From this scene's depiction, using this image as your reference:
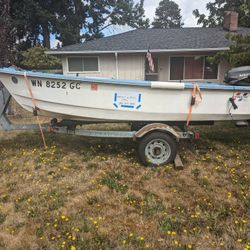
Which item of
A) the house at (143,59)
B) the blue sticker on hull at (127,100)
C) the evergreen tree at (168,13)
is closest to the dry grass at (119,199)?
the blue sticker on hull at (127,100)

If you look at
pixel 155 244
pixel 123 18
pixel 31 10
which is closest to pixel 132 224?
pixel 155 244

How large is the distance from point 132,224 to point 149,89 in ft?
6.67

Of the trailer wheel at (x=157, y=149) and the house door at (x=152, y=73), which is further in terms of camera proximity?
the house door at (x=152, y=73)

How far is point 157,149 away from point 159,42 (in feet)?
29.8

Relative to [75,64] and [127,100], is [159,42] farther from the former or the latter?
[127,100]

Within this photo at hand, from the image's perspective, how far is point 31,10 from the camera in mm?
21922

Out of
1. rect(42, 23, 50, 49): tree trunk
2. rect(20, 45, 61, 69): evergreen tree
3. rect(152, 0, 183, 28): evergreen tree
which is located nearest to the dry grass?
rect(20, 45, 61, 69): evergreen tree

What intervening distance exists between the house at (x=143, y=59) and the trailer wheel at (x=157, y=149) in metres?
8.01

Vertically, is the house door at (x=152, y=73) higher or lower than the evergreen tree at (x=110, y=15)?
lower

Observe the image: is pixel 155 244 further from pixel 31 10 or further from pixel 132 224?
pixel 31 10

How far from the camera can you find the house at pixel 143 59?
1106 centimetres

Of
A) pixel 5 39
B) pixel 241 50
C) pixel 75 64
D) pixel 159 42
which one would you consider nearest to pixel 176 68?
pixel 159 42

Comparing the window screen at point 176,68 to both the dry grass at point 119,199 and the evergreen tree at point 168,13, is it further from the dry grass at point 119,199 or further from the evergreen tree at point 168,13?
the evergreen tree at point 168,13

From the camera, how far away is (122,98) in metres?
3.74
